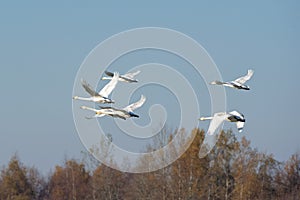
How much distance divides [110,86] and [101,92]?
2.60 feet

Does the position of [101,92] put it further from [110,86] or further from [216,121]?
[216,121]

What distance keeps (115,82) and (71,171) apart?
139 feet

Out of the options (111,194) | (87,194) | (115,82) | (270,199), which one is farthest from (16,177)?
(115,82)

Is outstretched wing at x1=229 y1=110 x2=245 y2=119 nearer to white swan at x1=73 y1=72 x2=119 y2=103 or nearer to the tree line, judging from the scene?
white swan at x1=73 y1=72 x2=119 y2=103

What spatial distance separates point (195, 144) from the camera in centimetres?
5178

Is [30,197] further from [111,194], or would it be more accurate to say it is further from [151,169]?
[151,169]

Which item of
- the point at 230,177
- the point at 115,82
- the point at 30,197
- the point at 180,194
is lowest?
the point at 115,82

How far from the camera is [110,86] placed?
27.9m

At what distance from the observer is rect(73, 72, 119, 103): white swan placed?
25.5 metres

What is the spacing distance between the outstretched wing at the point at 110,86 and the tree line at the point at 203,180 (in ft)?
57.9

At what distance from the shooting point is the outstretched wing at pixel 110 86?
27.2m

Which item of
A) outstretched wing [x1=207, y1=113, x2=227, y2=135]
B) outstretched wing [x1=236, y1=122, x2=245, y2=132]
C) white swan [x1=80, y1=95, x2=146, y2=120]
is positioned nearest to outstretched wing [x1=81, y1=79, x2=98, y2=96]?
white swan [x1=80, y1=95, x2=146, y2=120]

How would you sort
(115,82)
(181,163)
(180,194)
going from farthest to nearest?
1. (181,163)
2. (180,194)
3. (115,82)

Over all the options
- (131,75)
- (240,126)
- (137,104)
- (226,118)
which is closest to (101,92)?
(137,104)
